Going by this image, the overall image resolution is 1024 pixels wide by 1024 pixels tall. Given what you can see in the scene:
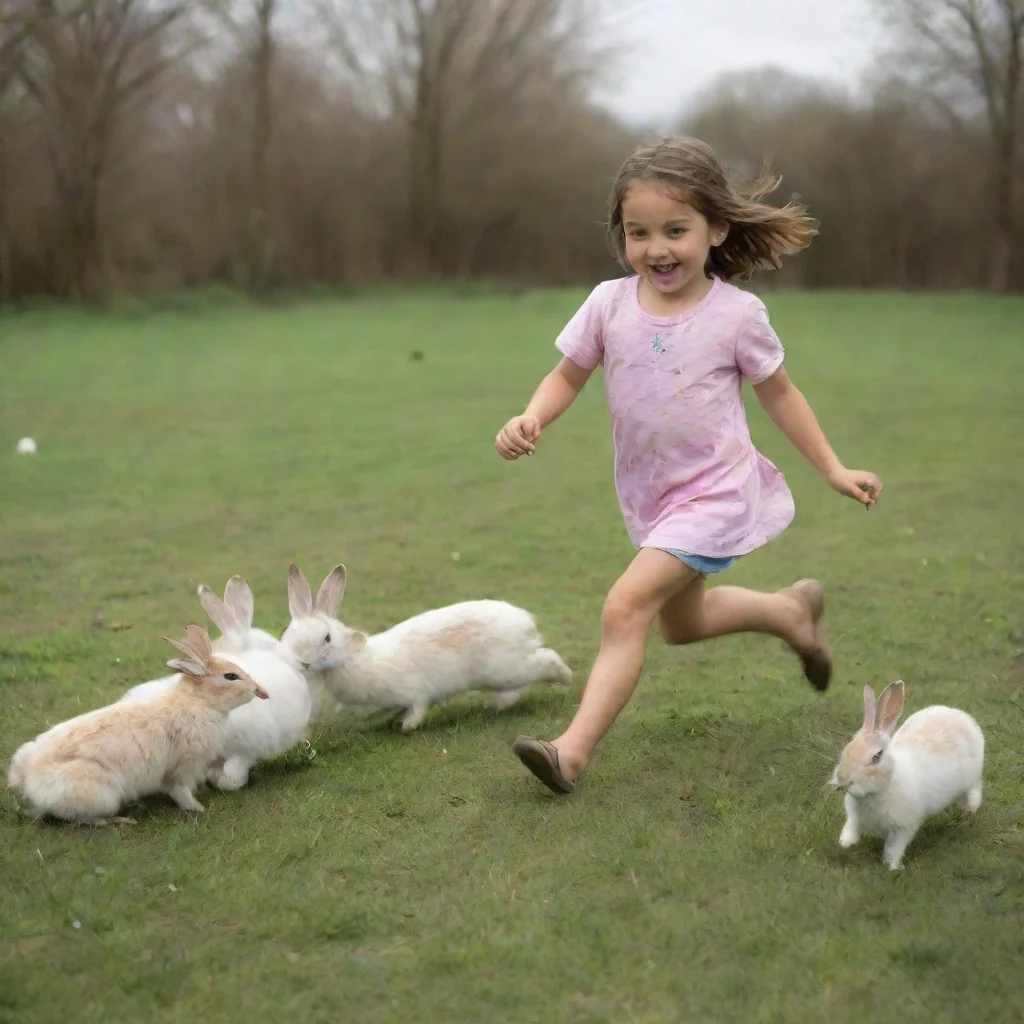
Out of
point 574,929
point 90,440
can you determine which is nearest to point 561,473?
point 90,440

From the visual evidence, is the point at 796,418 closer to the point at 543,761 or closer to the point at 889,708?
the point at 889,708

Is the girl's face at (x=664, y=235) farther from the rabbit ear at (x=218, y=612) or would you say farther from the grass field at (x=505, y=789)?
the rabbit ear at (x=218, y=612)

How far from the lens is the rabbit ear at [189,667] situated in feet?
11.4

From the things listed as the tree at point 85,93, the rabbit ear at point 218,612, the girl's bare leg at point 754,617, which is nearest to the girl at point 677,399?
the girl's bare leg at point 754,617

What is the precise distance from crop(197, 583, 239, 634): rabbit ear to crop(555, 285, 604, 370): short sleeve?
47.8 inches

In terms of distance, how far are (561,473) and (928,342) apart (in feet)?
33.3

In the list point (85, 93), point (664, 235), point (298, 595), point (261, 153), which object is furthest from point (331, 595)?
point (261, 153)

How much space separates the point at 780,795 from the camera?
11.5 ft

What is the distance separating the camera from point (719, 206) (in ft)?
12.0

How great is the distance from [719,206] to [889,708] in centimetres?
144

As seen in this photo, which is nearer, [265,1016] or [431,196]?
[265,1016]

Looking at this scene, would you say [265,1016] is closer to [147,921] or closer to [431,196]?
[147,921]

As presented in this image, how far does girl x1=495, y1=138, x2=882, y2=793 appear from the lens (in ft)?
11.6

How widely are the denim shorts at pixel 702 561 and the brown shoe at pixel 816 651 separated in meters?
0.70
